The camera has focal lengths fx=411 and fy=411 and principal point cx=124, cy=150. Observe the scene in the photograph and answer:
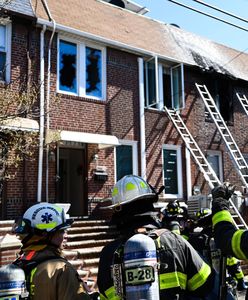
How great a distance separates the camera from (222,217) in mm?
2730

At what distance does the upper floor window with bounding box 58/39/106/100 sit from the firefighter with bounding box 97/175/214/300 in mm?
9196

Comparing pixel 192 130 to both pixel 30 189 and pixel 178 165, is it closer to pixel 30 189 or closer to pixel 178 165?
pixel 178 165

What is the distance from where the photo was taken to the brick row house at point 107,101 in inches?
412

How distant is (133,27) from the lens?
46.2 feet

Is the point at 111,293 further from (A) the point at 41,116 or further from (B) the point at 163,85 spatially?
(B) the point at 163,85

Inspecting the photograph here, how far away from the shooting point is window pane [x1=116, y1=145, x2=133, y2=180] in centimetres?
1222

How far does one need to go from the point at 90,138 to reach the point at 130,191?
844 centimetres

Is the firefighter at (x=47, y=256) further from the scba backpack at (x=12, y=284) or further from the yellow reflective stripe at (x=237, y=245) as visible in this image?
the yellow reflective stripe at (x=237, y=245)

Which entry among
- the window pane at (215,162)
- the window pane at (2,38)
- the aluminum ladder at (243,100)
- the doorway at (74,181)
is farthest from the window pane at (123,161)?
the aluminum ladder at (243,100)

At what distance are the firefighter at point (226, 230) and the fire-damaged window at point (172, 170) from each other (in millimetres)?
10271

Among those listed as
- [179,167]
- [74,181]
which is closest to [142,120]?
[179,167]

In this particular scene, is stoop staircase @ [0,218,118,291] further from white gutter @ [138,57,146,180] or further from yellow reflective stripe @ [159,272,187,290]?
yellow reflective stripe @ [159,272,187,290]

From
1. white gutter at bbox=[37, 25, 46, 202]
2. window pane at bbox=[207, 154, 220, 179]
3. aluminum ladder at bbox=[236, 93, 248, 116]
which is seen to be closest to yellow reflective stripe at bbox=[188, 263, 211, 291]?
white gutter at bbox=[37, 25, 46, 202]

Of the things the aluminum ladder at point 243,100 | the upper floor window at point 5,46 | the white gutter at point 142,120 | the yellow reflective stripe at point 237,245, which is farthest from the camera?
the aluminum ladder at point 243,100
